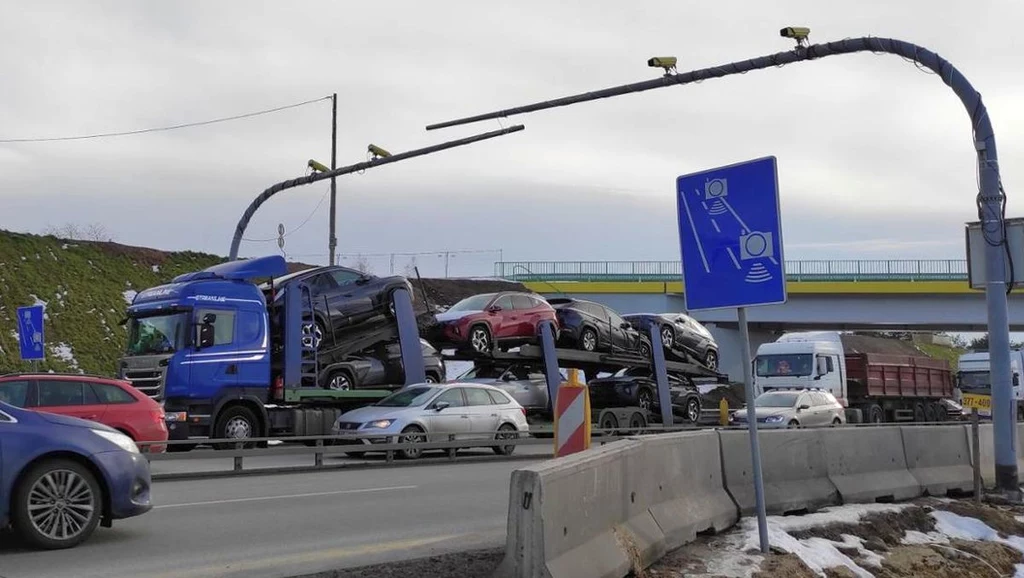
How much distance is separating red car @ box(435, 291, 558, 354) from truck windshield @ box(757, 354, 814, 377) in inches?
438

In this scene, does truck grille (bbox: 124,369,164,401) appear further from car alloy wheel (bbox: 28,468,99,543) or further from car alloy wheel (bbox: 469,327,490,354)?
car alloy wheel (bbox: 28,468,99,543)

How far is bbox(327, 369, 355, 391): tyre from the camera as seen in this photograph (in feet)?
68.2

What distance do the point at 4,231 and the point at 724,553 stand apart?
3539 cm

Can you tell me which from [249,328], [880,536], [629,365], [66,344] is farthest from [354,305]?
[66,344]

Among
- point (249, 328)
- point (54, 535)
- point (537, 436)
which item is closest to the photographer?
point (54, 535)

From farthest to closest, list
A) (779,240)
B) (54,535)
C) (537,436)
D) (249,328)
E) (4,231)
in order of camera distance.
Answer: (4,231) → (537,436) → (249,328) → (54,535) → (779,240)

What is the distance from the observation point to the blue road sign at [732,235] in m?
7.69

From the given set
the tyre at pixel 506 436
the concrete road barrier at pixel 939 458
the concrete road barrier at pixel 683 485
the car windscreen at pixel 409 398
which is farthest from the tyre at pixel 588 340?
the concrete road barrier at pixel 683 485

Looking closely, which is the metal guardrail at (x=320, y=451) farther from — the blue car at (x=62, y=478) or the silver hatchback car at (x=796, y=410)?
the blue car at (x=62, y=478)

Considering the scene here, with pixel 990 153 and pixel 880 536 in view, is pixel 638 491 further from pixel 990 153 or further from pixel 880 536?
pixel 990 153

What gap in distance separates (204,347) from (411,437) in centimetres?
394

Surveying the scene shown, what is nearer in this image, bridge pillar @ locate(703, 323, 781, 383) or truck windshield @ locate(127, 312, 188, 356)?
truck windshield @ locate(127, 312, 188, 356)

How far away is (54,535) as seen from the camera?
27.3 ft

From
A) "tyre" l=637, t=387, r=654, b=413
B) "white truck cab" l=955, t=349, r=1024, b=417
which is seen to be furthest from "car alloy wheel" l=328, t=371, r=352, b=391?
"white truck cab" l=955, t=349, r=1024, b=417
